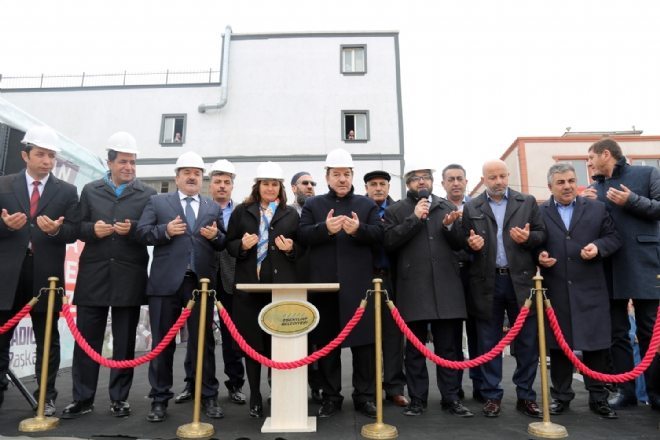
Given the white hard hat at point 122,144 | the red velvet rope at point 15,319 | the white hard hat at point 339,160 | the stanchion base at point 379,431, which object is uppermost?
the white hard hat at point 122,144

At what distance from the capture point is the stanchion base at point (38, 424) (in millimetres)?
3234

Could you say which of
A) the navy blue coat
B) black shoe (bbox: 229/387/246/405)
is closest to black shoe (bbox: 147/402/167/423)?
black shoe (bbox: 229/387/246/405)

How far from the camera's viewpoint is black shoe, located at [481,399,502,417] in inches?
139

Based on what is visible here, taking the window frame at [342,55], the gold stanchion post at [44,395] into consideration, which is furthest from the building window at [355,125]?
the gold stanchion post at [44,395]

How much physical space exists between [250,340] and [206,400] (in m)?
0.71

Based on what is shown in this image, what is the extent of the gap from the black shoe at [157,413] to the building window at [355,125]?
1428 centimetres

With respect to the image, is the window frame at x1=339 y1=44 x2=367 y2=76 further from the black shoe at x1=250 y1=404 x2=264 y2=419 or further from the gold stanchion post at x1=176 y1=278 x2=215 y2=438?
the black shoe at x1=250 y1=404 x2=264 y2=419

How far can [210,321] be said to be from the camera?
3.81m

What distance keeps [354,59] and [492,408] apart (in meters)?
16.0

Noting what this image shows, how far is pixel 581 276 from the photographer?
3.67 m

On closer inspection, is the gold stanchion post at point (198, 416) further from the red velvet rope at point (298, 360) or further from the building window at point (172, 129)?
the building window at point (172, 129)

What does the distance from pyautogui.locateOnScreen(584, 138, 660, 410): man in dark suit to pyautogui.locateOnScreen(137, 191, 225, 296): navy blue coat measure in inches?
134

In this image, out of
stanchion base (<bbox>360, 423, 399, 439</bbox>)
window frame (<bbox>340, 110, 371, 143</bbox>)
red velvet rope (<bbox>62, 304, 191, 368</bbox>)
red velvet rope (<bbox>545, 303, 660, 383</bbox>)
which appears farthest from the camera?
→ window frame (<bbox>340, 110, 371, 143</bbox>)

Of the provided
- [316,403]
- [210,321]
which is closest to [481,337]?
[316,403]
